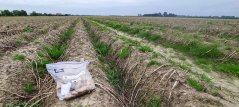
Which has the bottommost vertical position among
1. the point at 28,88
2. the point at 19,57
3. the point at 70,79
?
the point at 28,88

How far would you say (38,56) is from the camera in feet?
27.8

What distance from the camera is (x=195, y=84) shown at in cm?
575

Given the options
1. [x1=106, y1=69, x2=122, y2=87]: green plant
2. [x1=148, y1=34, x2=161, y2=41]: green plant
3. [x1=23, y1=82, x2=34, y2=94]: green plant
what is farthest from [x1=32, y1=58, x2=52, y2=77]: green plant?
[x1=148, y1=34, x2=161, y2=41]: green plant

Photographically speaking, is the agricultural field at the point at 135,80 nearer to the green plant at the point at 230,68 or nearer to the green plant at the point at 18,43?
the green plant at the point at 230,68

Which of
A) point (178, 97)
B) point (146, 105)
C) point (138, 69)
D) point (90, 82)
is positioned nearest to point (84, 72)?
point (90, 82)

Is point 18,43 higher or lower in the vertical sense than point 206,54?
higher

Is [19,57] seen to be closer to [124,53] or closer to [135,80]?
[124,53]

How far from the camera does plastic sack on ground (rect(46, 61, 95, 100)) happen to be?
15.7 ft

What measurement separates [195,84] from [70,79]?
267cm

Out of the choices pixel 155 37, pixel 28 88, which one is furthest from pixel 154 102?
pixel 155 37

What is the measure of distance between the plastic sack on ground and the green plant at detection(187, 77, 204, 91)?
7.27 feet

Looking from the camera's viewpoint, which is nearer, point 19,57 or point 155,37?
point 19,57

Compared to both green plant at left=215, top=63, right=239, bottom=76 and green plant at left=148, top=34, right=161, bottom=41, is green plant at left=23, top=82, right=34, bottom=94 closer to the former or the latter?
green plant at left=215, top=63, right=239, bottom=76

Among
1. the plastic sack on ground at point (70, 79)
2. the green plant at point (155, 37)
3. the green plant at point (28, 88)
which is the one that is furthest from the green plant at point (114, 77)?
the green plant at point (155, 37)
